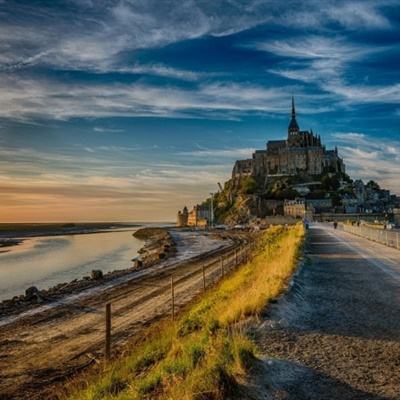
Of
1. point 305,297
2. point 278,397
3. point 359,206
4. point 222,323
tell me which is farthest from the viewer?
point 359,206

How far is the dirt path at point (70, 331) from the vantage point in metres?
10.2

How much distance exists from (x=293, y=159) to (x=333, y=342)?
155 meters

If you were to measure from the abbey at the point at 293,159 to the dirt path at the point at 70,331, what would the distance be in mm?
136715

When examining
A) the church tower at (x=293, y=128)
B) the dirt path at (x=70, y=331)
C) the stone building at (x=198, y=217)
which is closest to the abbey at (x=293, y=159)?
the church tower at (x=293, y=128)

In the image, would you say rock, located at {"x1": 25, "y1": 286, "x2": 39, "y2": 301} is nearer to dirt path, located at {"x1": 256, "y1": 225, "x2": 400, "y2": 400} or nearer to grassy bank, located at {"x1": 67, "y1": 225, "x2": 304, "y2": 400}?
grassy bank, located at {"x1": 67, "y1": 225, "x2": 304, "y2": 400}

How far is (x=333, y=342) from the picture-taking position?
7.48 metres

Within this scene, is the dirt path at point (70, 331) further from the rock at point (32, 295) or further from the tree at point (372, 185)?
the tree at point (372, 185)

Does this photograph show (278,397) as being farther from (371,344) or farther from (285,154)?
(285,154)

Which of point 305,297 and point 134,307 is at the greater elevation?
point 305,297

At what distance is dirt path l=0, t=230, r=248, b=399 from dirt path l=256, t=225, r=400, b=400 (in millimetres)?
5010

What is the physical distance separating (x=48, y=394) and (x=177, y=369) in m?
3.99

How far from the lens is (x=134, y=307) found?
1820 centimetres

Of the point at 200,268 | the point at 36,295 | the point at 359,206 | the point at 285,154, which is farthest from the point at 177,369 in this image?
the point at 285,154

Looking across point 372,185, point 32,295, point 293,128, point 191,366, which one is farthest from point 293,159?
point 191,366
